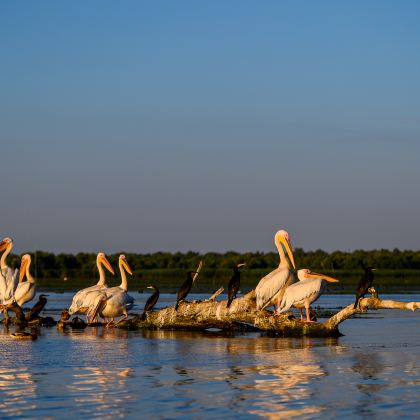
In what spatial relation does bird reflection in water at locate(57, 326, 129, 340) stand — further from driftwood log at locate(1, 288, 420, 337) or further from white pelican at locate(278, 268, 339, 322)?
white pelican at locate(278, 268, 339, 322)

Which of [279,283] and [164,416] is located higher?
[279,283]

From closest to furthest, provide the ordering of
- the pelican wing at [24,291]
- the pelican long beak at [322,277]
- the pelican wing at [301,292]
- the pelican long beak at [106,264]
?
the pelican wing at [301,292] → the pelican long beak at [322,277] → the pelican wing at [24,291] → the pelican long beak at [106,264]

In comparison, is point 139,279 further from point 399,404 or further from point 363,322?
point 399,404

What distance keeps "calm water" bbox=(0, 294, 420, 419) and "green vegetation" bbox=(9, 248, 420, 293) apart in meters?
27.4

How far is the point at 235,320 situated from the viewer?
55.7 ft

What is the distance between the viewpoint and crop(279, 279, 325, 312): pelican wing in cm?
1605

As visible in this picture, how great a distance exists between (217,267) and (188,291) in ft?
119

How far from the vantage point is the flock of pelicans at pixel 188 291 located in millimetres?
16172

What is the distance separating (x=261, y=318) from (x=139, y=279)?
35.4m

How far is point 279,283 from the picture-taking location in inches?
650

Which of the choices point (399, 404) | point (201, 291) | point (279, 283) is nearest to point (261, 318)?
point (279, 283)

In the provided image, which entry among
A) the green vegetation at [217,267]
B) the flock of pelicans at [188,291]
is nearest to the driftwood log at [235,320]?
the flock of pelicans at [188,291]

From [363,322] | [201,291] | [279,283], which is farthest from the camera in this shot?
[201,291]

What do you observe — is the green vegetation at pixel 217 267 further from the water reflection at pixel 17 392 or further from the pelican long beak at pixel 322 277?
the water reflection at pixel 17 392
